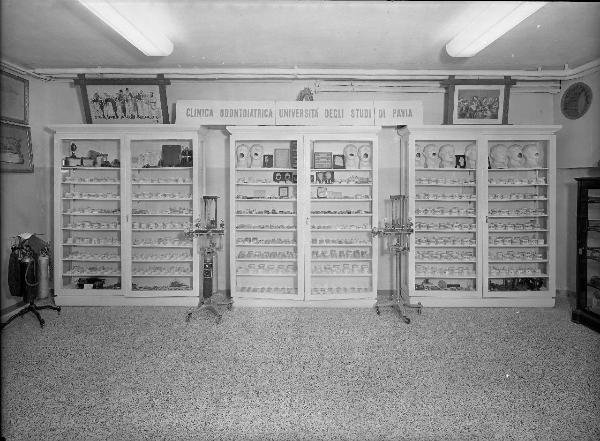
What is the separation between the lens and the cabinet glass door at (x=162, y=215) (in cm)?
580

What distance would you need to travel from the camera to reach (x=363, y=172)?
6.16 metres

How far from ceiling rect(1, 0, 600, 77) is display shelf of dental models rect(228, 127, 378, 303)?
3.31ft

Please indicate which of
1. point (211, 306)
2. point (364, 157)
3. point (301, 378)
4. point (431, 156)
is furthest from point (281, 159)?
point (301, 378)

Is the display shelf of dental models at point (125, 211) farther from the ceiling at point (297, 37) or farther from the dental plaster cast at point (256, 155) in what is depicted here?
the ceiling at point (297, 37)

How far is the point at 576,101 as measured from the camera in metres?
5.79

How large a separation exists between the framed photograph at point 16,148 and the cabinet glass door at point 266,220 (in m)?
2.87

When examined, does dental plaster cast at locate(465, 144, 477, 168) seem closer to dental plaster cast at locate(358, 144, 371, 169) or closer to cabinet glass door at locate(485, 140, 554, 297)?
cabinet glass door at locate(485, 140, 554, 297)

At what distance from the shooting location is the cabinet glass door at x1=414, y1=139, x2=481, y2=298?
5738mm

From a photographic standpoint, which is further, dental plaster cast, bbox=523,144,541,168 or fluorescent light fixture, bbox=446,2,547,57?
dental plaster cast, bbox=523,144,541,168

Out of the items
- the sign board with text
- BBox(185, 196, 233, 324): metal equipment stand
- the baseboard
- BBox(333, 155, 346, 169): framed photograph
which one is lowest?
the baseboard

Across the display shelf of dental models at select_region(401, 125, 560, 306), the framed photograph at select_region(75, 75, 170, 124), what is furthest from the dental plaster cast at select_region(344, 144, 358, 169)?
the framed photograph at select_region(75, 75, 170, 124)

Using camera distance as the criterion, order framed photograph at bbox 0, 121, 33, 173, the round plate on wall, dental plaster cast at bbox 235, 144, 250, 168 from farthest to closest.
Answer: dental plaster cast at bbox 235, 144, 250, 168, the round plate on wall, framed photograph at bbox 0, 121, 33, 173

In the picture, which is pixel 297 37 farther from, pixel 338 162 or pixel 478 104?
pixel 478 104

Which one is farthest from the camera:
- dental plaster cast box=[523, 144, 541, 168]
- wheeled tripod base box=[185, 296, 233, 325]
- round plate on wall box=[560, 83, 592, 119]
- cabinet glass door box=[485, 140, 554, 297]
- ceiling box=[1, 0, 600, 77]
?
dental plaster cast box=[523, 144, 541, 168]
